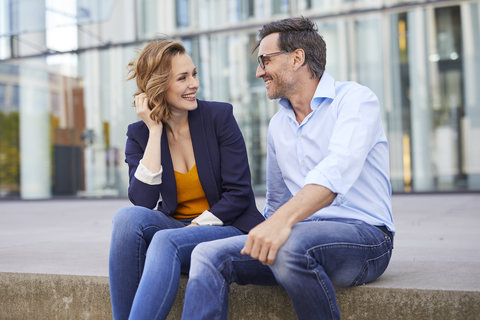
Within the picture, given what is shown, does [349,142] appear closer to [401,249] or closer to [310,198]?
[310,198]

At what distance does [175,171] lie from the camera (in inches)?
113

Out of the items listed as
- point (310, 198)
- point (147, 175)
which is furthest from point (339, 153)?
point (147, 175)

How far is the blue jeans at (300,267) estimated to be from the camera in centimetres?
207

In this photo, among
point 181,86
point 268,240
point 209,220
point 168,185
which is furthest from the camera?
point 181,86

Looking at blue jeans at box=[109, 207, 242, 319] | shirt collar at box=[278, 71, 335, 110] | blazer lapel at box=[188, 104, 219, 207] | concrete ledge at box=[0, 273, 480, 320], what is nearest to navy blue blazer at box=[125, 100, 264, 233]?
blazer lapel at box=[188, 104, 219, 207]

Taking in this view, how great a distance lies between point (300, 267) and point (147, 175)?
3.34 feet

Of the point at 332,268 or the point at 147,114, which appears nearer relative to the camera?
the point at 332,268

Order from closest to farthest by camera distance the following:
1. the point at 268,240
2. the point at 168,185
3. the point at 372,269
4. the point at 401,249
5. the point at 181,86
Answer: the point at 268,240 < the point at 372,269 < the point at 168,185 < the point at 181,86 < the point at 401,249

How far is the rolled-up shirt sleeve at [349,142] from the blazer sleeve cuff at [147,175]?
89 centimetres

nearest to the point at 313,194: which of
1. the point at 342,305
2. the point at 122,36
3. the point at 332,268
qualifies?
the point at 332,268

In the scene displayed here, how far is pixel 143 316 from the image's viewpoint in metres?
2.15

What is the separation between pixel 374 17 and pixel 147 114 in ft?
30.6

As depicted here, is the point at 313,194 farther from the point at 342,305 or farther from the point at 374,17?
the point at 374,17

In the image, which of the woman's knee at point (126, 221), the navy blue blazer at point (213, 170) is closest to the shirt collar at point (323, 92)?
the navy blue blazer at point (213, 170)
